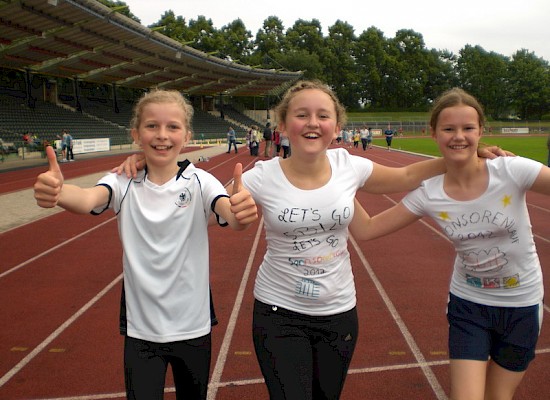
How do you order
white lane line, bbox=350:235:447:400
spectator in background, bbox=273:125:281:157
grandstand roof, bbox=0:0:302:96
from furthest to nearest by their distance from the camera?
grandstand roof, bbox=0:0:302:96 < spectator in background, bbox=273:125:281:157 < white lane line, bbox=350:235:447:400

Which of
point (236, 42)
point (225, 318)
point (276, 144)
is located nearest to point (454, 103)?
point (225, 318)

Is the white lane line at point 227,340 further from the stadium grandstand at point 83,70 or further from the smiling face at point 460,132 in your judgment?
the stadium grandstand at point 83,70

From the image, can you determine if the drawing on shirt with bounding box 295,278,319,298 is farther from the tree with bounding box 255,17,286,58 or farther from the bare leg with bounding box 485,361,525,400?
the tree with bounding box 255,17,286,58

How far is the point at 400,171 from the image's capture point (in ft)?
8.76

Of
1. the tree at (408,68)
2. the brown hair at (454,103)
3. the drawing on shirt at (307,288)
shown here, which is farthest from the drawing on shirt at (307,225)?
the tree at (408,68)

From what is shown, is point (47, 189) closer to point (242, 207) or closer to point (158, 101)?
point (158, 101)

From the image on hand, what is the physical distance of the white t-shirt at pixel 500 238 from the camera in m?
2.32

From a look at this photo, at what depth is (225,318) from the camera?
4527 millimetres

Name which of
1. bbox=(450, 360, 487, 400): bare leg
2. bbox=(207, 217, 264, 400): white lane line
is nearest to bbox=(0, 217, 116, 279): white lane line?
bbox=(207, 217, 264, 400): white lane line

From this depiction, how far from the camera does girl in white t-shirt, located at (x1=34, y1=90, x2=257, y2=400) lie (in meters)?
2.12

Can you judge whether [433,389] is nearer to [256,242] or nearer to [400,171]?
[400,171]

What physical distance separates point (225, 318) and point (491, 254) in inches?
108

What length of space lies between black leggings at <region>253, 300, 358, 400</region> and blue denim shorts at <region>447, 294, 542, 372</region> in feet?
1.65

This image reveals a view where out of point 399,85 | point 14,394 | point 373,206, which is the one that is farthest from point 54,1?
point 399,85
